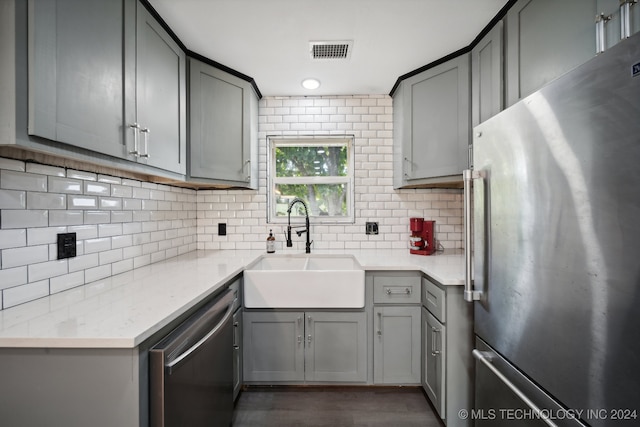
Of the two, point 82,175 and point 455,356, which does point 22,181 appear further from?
point 455,356

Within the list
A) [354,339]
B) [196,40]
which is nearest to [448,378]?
[354,339]

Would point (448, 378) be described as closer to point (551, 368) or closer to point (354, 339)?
point (354, 339)

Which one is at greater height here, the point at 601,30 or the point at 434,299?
the point at 601,30

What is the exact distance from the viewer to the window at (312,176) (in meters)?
2.44

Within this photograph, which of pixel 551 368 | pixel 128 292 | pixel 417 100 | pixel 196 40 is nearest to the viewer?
pixel 551 368

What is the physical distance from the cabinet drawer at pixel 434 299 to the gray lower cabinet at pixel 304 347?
1.39 feet

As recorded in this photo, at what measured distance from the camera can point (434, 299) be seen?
5.10 ft

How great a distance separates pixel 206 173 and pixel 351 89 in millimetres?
1414

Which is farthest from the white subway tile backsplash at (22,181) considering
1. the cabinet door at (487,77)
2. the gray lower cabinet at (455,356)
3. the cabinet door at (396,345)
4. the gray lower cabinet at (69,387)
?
the cabinet door at (487,77)

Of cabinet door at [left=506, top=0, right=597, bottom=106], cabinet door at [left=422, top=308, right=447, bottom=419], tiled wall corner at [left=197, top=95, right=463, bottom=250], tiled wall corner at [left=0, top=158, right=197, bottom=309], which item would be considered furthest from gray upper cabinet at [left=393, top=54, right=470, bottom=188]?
tiled wall corner at [left=0, top=158, right=197, bottom=309]

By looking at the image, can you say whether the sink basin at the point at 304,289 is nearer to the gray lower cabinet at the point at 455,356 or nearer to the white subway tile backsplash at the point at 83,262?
the gray lower cabinet at the point at 455,356

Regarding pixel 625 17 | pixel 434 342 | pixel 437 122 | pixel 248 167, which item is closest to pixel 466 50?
pixel 437 122

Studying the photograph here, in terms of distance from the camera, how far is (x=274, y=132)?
2.40m

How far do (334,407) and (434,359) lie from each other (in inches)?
28.1
